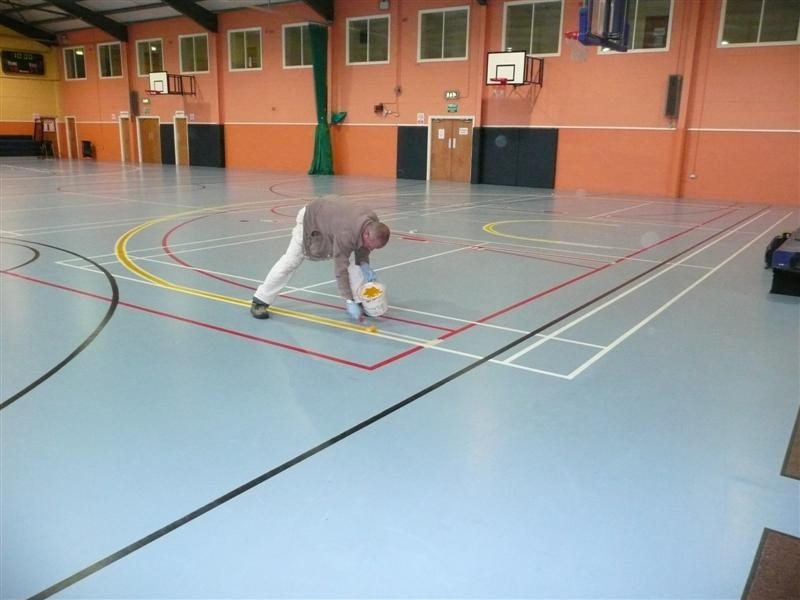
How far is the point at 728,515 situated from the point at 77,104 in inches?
Answer: 1629

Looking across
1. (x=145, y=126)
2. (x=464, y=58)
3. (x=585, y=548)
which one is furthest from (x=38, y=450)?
(x=145, y=126)

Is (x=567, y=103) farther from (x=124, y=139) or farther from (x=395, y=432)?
(x=124, y=139)

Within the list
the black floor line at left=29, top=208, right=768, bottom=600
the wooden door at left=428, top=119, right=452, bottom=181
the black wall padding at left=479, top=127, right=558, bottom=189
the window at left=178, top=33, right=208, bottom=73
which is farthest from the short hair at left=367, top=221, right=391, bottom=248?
the window at left=178, top=33, right=208, bottom=73

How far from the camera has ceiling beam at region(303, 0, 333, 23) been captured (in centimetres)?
2510

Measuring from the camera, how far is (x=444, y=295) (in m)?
7.09

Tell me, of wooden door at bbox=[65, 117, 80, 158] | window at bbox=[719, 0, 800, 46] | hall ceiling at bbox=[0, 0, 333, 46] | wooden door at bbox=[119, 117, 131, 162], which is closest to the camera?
window at bbox=[719, 0, 800, 46]

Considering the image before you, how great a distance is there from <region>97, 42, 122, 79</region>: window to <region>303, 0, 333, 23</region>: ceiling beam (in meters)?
14.1

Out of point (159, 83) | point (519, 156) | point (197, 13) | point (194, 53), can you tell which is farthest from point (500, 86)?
point (159, 83)

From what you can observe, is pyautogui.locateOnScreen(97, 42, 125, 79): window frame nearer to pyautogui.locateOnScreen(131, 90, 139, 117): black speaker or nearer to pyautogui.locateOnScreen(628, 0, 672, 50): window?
pyautogui.locateOnScreen(131, 90, 139, 117): black speaker

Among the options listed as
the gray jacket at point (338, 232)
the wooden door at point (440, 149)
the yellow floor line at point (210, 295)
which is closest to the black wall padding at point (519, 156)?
the wooden door at point (440, 149)

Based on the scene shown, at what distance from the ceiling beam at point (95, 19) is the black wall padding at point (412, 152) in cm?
1718

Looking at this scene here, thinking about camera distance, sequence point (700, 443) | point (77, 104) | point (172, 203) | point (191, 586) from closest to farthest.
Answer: point (191, 586) < point (700, 443) < point (172, 203) < point (77, 104)

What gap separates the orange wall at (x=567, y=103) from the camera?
18.9m

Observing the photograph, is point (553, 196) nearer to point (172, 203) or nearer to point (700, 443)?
point (172, 203)
